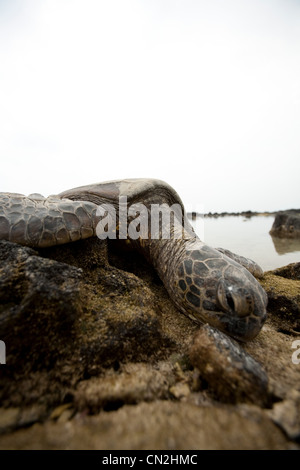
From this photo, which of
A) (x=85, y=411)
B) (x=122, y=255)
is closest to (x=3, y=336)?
(x=85, y=411)

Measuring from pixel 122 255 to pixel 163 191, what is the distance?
1191 millimetres

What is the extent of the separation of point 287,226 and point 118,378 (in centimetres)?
1000

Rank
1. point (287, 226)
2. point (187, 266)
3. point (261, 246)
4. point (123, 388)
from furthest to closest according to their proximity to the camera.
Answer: point (287, 226)
point (261, 246)
point (187, 266)
point (123, 388)

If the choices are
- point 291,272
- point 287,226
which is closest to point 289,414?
point 291,272

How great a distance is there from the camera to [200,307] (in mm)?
1305

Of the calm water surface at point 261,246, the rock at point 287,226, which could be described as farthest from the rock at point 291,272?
the rock at point 287,226

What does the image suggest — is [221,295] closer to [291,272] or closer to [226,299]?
[226,299]

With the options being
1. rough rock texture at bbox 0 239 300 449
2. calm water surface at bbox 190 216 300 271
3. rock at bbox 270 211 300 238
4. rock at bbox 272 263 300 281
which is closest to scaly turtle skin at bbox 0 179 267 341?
rough rock texture at bbox 0 239 300 449

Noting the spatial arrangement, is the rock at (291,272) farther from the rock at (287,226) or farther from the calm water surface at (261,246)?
the rock at (287,226)

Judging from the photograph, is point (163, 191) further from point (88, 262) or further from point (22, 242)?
point (22, 242)

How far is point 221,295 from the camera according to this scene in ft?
4.06

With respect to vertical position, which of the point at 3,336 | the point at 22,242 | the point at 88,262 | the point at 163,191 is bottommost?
the point at 3,336

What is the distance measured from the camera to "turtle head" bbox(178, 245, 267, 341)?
1.19 meters
